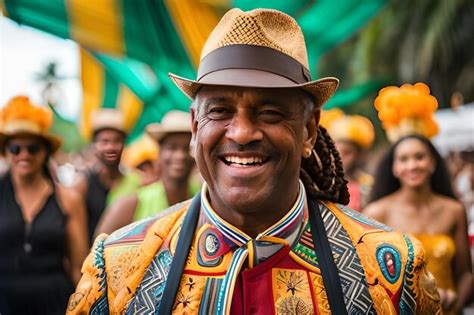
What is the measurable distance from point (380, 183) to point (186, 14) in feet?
8.24

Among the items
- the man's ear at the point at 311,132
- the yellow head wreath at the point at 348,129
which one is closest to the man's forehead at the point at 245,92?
the man's ear at the point at 311,132

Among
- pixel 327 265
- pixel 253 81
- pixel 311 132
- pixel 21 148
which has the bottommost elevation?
pixel 327 265

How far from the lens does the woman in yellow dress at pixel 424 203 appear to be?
5586 millimetres

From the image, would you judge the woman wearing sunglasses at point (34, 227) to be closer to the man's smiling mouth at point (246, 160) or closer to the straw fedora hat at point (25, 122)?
the straw fedora hat at point (25, 122)

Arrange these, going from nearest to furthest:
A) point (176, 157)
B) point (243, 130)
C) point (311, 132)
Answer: point (243, 130)
point (311, 132)
point (176, 157)

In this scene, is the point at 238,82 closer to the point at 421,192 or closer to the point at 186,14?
the point at 421,192

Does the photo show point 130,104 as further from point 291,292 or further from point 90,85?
point 291,292

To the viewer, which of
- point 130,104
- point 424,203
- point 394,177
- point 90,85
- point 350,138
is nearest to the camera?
point 424,203

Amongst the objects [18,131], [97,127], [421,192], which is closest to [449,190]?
[421,192]

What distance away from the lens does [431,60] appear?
17203 millimetres

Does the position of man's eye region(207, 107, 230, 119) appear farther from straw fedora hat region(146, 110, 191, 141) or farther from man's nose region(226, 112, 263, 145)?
straw fedora hat region(146, 110, 191, 141)

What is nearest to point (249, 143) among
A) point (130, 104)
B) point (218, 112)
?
point (218, 112)

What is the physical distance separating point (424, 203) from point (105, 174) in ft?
11.1

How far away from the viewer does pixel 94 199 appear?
24.6ft
